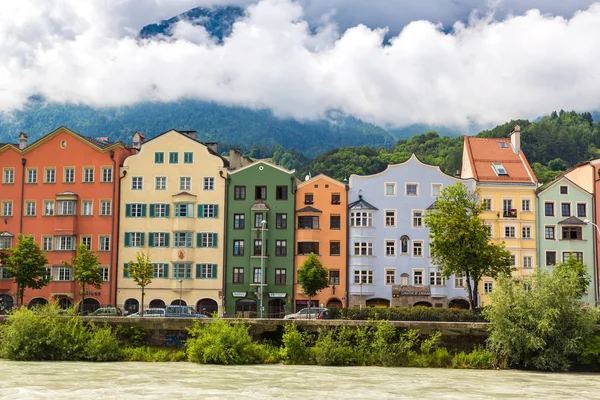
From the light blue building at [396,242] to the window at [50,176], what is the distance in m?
28.2

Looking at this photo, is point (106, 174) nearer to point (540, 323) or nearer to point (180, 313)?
point (180, 313)

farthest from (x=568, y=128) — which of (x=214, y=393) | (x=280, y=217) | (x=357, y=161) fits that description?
(x=214, y=393)

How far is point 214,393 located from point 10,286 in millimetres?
46730

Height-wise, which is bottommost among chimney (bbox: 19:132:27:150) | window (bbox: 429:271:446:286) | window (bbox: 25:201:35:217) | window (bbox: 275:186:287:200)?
window (bbox: 429:271:446:286)

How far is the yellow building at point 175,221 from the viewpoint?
76000 mm

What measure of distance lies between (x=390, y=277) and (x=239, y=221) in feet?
49.0

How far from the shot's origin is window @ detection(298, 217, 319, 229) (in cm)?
7644

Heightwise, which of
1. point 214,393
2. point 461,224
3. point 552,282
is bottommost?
point 214,393

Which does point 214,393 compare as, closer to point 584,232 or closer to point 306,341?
point 306,341

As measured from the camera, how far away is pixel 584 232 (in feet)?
250

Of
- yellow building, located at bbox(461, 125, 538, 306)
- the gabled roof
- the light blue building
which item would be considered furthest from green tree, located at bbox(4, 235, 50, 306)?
the gabled roof

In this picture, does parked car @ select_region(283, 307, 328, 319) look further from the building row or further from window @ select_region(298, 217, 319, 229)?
window @ select_region(298, 217, 319, 229)

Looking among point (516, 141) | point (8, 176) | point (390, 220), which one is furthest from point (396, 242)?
point (8, 176)

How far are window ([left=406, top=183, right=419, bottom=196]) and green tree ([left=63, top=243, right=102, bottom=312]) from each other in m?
29.0
